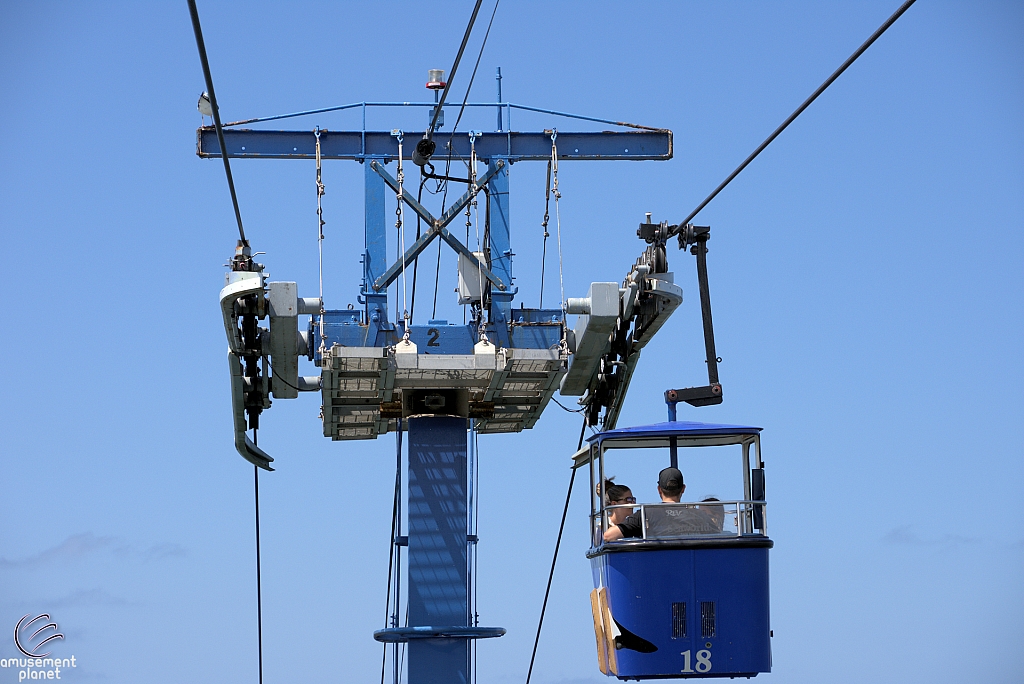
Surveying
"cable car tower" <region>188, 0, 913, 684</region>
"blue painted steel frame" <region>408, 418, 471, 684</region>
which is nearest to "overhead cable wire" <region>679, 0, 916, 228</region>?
"cable car tower" <region>188, 0, 913, 684</region>

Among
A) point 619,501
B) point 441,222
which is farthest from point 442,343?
point 619,501

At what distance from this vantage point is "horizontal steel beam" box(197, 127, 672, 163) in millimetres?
23641

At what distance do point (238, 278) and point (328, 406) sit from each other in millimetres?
4240

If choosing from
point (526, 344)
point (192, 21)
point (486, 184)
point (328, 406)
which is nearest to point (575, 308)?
point (526, 344)

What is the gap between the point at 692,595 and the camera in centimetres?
1642

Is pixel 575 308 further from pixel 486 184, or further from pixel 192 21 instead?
pixel 192 21

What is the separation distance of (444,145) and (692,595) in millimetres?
9759

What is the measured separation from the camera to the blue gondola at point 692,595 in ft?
53.7

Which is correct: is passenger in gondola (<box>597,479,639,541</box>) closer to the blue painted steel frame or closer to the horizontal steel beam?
the blue painted steel frame

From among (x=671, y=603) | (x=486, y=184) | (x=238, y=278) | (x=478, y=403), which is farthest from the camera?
(x=478, y=403)

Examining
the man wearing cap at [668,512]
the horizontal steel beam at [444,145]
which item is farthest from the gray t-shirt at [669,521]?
the horizontal steel beam at [444,145]

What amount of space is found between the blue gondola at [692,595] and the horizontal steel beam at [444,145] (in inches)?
340

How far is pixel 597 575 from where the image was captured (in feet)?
56.9

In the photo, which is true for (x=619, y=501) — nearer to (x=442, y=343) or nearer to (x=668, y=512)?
(x=668, y=512)
